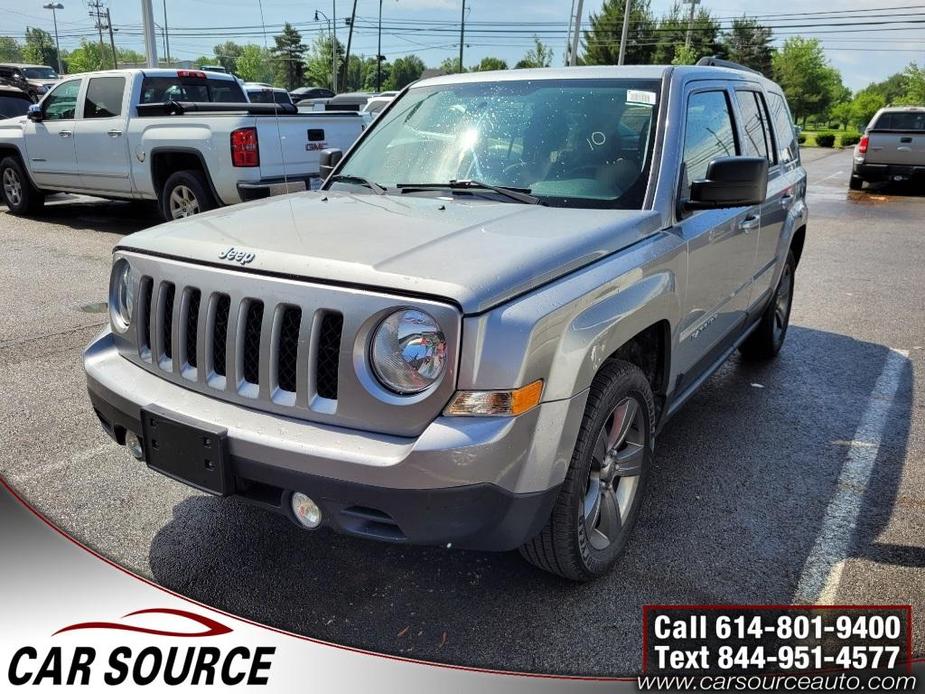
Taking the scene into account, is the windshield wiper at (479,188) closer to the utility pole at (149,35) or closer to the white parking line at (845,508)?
the white parking line at (845,508)

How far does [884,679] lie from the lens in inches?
98.8

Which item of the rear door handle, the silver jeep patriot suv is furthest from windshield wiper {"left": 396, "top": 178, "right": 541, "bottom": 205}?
the rear door handle

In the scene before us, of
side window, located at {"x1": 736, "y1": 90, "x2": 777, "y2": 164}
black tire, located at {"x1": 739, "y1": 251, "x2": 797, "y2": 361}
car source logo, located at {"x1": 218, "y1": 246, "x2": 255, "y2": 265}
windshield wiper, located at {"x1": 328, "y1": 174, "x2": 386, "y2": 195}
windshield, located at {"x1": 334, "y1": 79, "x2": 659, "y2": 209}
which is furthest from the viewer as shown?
black tire, located at {"x1": 739, "y1": 251, "x2": 797, "y2": 361}

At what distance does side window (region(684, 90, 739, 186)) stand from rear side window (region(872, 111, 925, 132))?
52.5 ft

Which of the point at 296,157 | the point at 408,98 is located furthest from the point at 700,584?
the point at 296,157

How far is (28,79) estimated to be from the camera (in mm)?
30250

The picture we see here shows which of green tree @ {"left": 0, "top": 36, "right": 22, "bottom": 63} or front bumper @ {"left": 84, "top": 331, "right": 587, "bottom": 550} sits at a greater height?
front bumper @ {"left": 84, "top": 331, "right": 587, "bottom": 550}

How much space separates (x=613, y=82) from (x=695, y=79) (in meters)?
0.44

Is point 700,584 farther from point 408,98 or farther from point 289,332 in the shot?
point 408,98

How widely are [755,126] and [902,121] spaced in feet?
52.2

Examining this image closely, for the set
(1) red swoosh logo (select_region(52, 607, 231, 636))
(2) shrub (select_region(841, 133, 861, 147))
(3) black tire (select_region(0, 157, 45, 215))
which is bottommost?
(2) shrub (select_region(841, 133, 861, 147))

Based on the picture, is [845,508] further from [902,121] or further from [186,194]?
[902,121]

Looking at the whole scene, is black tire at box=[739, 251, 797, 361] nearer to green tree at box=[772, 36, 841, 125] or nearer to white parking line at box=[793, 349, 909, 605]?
white parking line at box=[793, 349, 909, 605]

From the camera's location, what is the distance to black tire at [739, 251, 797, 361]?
17.7ft
